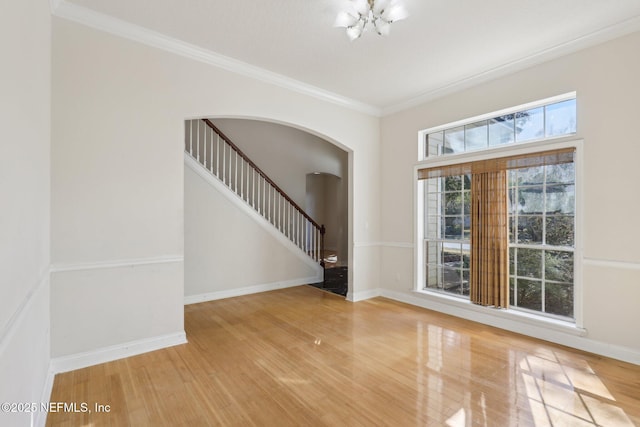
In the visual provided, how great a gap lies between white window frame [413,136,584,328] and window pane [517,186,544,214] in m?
0.39

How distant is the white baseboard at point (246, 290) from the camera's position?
496 cm

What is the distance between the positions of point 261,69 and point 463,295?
4339 mm

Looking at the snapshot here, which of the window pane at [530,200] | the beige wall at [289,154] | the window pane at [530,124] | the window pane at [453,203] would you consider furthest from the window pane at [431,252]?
the beige wall at [289,154]

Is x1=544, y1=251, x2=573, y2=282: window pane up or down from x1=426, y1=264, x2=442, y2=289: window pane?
up

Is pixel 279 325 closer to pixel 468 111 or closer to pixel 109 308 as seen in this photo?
pixel 109 308

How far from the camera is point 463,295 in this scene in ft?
14.9

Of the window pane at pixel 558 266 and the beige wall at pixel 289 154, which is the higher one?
the beige wall at pixel 289 154

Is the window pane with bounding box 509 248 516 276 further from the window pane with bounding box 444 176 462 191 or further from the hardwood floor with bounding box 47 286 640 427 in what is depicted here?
the window pane with bounding box 444 176 462 191

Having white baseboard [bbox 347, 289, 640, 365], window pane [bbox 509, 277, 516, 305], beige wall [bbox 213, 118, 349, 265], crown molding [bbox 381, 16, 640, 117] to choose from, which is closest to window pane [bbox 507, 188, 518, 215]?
window pane [bbox 509, 277, 516, 305]

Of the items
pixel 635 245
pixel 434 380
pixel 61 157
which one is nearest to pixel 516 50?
pixel 635 245

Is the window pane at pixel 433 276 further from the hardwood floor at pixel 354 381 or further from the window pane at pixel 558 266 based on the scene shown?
the window pane at pixel 558 266

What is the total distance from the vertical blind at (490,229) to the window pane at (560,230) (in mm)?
444

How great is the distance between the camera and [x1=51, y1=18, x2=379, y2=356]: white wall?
9.09 ft

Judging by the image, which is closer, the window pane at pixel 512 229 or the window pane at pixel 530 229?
the window pane at pixel 530 229
